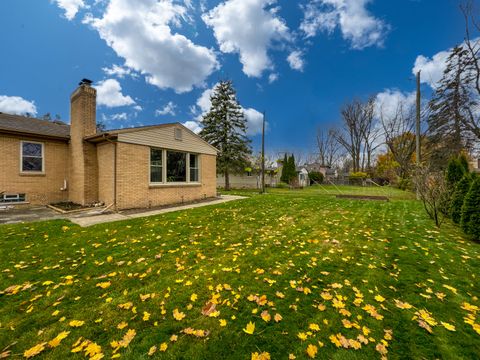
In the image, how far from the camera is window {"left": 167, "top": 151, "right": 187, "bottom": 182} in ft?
32.8

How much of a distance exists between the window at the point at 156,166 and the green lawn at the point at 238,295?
448cm

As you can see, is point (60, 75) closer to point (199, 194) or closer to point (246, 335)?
point (199, 194)

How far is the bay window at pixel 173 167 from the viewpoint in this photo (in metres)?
9.38

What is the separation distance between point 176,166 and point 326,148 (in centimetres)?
4421

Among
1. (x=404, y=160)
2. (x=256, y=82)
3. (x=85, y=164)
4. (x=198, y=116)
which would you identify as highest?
(x=256, y=82)

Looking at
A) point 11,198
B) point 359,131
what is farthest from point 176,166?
point 359,131

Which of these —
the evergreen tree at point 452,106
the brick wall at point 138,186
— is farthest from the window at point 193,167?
the evergreen tree at point 452,106

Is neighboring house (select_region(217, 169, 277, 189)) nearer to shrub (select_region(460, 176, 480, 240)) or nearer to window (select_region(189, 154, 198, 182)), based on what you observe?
window (select_region(189, 154, 198, 182))

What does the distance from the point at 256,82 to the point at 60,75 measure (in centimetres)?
1641

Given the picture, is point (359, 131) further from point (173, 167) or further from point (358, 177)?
point (173, 167)

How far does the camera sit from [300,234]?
5188mm

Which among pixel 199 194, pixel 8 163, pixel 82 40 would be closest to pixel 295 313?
pixel 199 194

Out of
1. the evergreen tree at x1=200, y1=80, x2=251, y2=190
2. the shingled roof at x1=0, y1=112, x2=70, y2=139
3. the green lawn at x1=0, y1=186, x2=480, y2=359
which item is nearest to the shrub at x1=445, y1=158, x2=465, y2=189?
the green lawn at x1=0, y1=186, x2=480, y2=359

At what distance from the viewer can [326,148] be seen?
4700 cm
